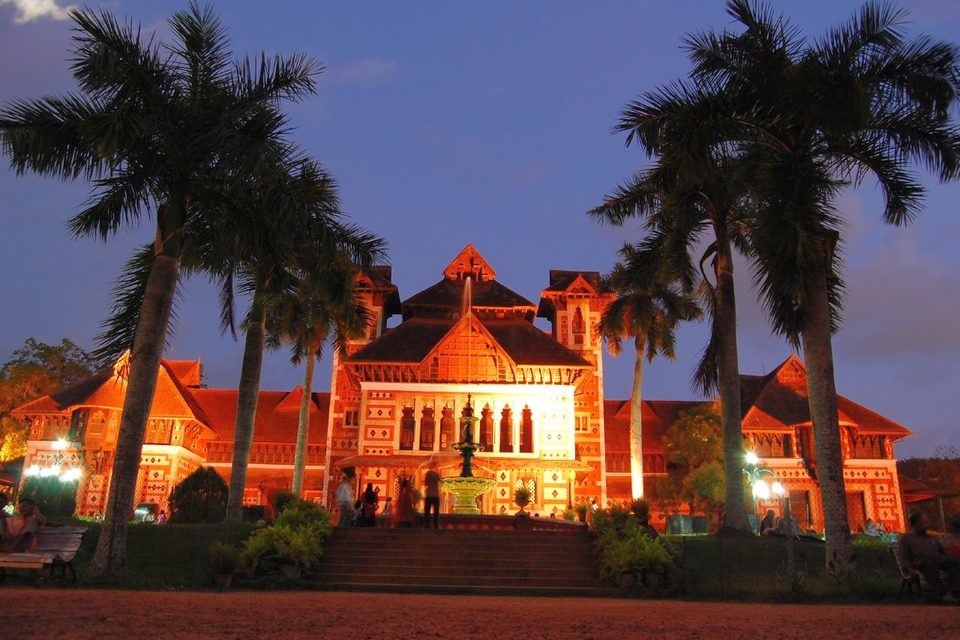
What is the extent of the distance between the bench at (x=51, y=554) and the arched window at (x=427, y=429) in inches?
966

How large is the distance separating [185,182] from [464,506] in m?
16.1

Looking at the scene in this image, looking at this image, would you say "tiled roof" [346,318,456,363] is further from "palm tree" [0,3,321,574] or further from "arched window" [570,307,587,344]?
"palm tree" [0,3,321,574]

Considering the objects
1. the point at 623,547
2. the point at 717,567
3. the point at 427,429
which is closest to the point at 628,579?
the point at 623,547

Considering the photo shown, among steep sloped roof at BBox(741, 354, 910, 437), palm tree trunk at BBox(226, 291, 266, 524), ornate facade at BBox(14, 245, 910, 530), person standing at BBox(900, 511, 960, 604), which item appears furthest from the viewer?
steep sloped roof at BBox(741, 354, 910, 437)

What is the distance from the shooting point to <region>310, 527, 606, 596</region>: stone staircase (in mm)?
14844

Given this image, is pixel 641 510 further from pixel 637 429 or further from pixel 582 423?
pixel 582 423

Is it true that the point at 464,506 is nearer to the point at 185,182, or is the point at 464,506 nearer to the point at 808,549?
the point at 808,549

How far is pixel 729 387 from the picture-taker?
64.6ft

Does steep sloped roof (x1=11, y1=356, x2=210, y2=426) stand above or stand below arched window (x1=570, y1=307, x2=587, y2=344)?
below

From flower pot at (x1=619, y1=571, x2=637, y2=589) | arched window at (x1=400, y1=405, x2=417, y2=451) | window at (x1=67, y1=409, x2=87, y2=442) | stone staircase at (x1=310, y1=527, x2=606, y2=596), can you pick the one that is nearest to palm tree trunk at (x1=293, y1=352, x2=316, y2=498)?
arched window at (x1=400, y1=405, x2=417, y2=451)

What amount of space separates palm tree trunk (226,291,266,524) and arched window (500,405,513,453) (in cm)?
1701

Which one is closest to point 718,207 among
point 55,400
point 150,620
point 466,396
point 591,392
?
point 150,620

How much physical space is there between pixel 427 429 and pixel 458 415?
3511 millimetres

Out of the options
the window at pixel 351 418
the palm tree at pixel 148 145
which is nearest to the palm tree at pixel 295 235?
the palm tree at pixel 148 145
